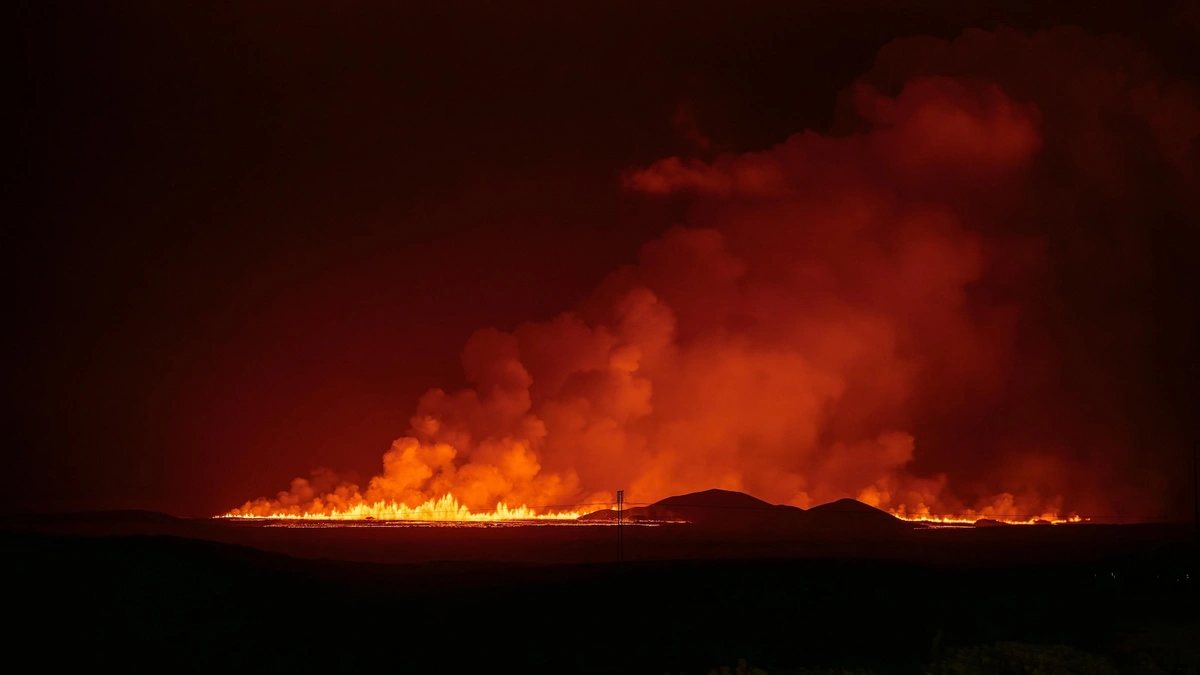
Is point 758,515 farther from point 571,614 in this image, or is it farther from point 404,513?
point 571,614

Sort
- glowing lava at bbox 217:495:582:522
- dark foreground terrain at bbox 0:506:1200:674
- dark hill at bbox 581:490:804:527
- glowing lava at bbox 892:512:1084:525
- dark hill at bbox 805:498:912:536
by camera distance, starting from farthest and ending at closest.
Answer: glowing lava at bbox 892:512:1084:525 → dark hill at bbox 581:490:804:527 → glowing lava at bbox 217:495:582:522 → dark hill at bbox 805:498:912:536 → dark foreground terrain at bbox 0:506:1200:674

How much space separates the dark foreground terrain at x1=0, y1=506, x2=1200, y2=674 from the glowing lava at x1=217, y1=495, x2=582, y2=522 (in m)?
35.9

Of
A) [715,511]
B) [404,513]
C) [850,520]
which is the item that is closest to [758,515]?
[715,511]

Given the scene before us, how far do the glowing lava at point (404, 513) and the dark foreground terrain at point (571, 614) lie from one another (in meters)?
35.9

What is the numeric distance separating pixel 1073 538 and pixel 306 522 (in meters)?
49.7

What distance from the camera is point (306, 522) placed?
72.1 m

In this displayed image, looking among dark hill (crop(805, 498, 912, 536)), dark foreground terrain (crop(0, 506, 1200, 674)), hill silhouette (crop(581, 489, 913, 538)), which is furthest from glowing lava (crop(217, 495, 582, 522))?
dark foreground terrain (crop(0, 506, 1200, 674))

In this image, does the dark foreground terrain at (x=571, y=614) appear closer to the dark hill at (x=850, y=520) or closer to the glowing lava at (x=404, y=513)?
the dark hill at (x=850, y=520)

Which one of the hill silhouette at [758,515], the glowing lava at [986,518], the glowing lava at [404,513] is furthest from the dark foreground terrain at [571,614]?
the glowing lava at [986,518]

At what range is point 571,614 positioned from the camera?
31641 mm

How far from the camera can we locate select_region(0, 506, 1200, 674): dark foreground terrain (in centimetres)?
2639

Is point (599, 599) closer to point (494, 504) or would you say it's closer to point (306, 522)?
point (306, 522)

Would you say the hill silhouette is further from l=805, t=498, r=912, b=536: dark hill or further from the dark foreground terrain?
the dark foreground terrain

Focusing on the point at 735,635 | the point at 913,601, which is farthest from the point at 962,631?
the point at 735,635
